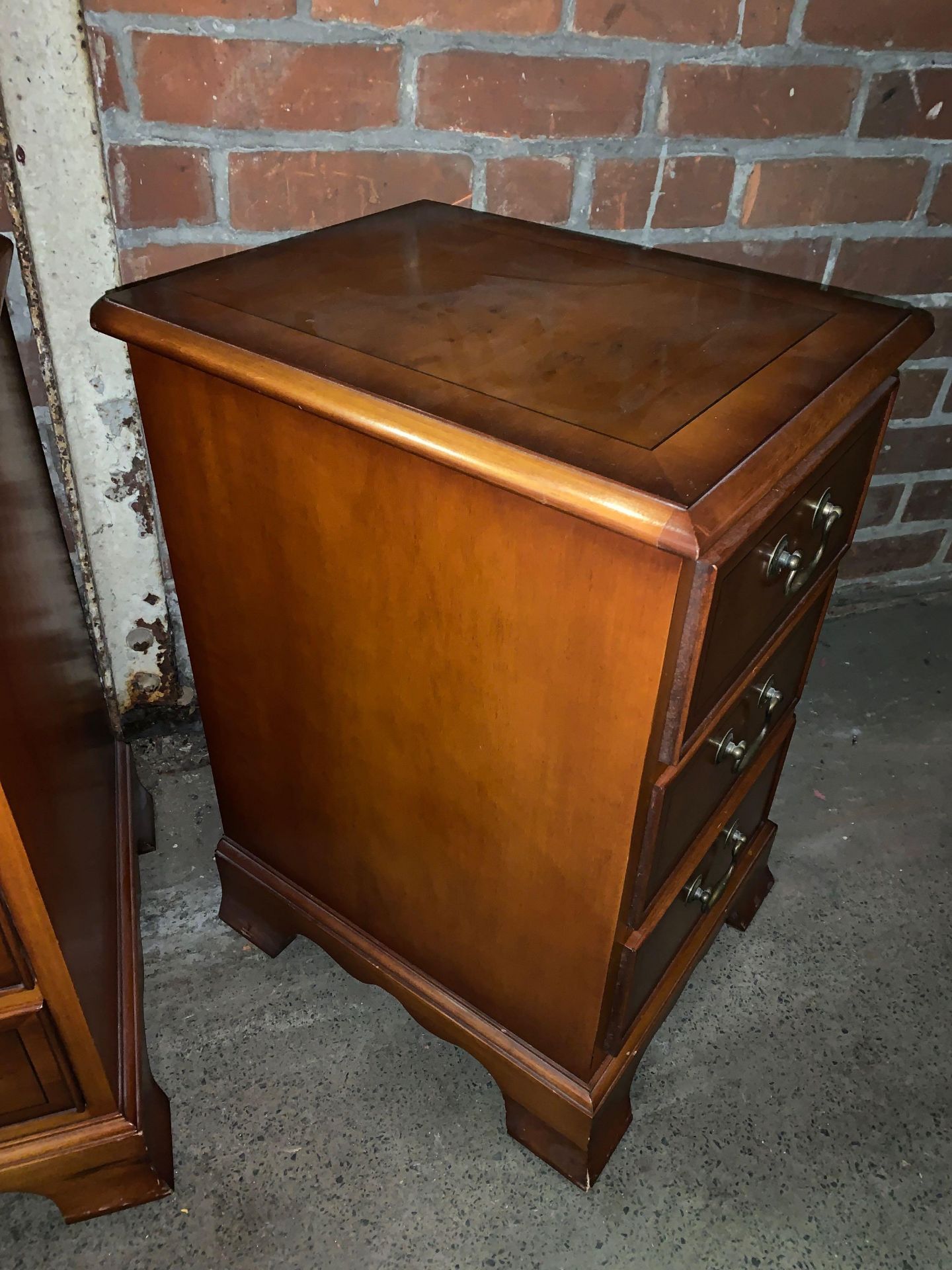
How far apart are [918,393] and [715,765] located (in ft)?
3.71

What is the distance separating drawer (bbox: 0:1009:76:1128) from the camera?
87 centimetres

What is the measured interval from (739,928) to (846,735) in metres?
0.51

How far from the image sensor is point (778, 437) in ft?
2.20

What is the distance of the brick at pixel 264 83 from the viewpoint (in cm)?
104

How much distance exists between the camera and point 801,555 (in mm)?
786

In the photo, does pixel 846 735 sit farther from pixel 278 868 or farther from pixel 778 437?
pixel 778 437

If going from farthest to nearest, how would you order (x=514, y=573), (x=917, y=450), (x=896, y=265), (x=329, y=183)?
(x=917, y=450), (x=896, y=265), (x=329, y=183), (x=514, y=573)

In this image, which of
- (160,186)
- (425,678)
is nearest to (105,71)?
(160,186)

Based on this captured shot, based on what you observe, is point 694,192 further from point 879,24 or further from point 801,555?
point 801,555

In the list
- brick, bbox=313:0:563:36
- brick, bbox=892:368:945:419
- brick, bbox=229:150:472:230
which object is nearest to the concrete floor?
brick, bbox=892:368:945:419

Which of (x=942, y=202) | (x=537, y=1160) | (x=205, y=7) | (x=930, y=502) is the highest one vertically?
(x=205, y=7)

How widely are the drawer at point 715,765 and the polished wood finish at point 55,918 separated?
53cm

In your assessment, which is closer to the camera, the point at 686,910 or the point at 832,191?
the point at 686,910

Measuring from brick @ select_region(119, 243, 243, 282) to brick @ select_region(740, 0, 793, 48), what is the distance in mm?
723
